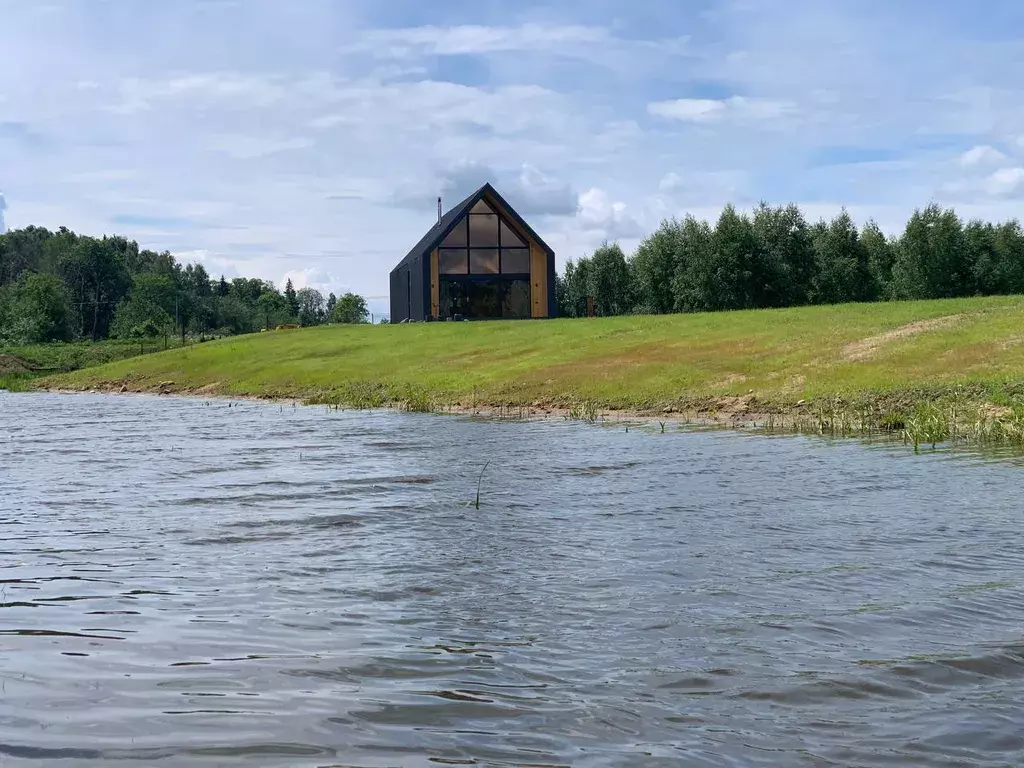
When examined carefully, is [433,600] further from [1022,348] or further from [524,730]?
[1022,348]

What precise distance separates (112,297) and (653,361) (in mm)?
128901

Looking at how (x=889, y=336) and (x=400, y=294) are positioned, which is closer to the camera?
(x=889, y=336)

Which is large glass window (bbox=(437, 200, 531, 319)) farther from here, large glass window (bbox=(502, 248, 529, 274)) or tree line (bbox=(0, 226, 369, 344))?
tree line (bbox=(0, 226, 369, 344))

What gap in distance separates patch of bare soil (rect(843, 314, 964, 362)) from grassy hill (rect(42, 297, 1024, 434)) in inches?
2.4

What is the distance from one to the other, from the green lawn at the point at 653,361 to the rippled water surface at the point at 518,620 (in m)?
10.9

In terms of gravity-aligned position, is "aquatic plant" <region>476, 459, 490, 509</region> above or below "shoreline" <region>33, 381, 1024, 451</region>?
below

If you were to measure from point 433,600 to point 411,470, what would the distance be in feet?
27.3

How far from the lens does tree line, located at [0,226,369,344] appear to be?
114 m

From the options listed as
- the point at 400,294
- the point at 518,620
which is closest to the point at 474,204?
the point at 400,294

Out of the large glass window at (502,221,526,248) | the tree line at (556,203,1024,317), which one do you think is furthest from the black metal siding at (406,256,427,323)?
the tree line at (556,203,1024,317)

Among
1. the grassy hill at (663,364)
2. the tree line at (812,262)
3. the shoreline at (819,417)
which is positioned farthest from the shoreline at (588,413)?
the tree line at (812,262)

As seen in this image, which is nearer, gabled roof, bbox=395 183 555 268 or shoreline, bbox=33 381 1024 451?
shoreline, bbox=33 381 1024 451

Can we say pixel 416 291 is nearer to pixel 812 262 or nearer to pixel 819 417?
pixel 812 262

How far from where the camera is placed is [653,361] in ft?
103
